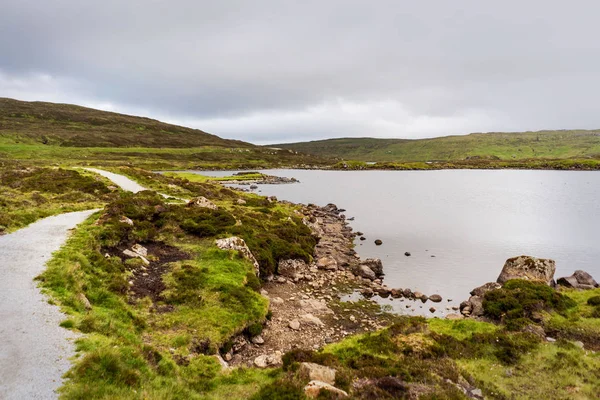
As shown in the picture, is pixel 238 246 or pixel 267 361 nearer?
pixel 267 361

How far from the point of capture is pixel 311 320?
22.6 m

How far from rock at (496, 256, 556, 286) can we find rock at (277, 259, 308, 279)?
1681 cm

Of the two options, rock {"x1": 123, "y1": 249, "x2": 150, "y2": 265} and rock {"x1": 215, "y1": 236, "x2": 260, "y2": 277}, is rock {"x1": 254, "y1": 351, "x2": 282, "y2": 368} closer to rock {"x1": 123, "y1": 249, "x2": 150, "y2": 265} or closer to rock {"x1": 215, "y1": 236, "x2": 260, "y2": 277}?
rock {"x1": 215, "y1": 236, "x2": 260, "y2": 277}

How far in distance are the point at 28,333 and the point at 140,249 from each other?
1376 cm

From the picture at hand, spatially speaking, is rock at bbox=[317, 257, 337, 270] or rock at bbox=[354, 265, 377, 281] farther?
rock at bbox=[317, 257, 337, 270]

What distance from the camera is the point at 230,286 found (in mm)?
21703

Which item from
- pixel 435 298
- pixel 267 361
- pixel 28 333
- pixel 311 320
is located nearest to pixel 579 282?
pixel 435 298

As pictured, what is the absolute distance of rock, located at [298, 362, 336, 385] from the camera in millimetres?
12625

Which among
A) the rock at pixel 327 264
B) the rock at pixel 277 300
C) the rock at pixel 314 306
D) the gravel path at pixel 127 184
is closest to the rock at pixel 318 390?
the rock at pixel 314 306

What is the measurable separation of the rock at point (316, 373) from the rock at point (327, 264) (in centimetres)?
2044

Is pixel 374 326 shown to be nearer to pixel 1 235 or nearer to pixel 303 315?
pixel 303 315

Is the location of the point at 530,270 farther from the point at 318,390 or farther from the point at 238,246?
the point at 318,390

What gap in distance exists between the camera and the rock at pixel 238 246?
89.0 ft

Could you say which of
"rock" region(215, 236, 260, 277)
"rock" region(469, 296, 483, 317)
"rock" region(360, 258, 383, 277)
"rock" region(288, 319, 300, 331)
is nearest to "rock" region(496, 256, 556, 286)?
"rock" region(469, 296, 483, 317)
